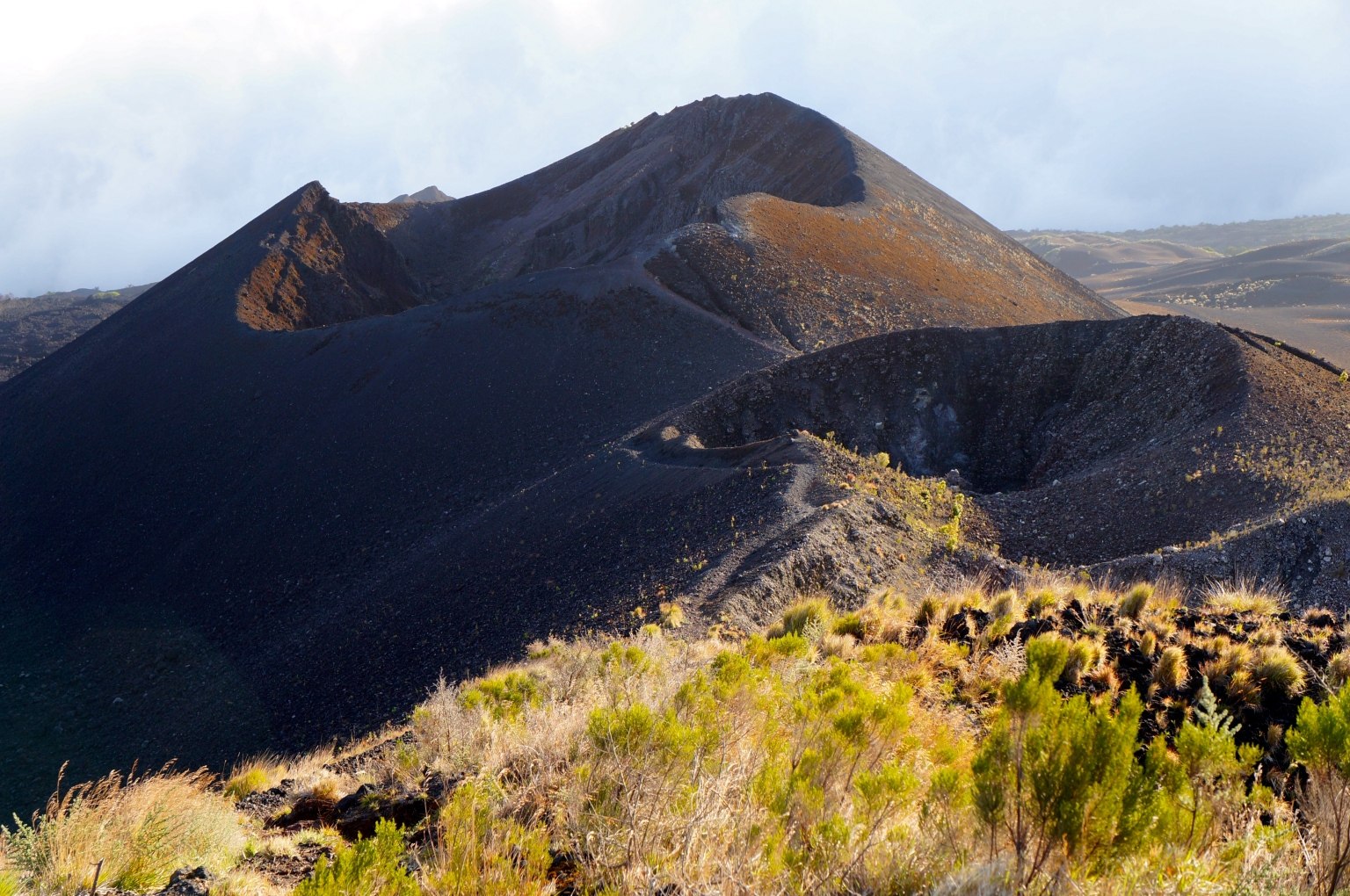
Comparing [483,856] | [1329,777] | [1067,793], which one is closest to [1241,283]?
[1329,777]

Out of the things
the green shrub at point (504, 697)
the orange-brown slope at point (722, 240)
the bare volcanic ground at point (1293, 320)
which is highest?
the orange-brown slope at point (722, 240)

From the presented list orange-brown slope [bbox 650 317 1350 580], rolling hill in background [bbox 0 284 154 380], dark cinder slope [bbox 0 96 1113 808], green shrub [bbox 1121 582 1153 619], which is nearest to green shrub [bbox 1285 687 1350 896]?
green shrub [bbox 1121 582 1153 619]

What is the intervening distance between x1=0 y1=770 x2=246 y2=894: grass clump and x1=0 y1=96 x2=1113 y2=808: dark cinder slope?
6614mm

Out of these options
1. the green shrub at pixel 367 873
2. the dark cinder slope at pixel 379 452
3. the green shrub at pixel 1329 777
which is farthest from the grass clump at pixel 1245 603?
the green shrub at pixel 367 873

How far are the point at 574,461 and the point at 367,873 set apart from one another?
1614cm

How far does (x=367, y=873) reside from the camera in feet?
9.11

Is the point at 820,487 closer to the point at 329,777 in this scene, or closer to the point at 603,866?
the point at 329,777

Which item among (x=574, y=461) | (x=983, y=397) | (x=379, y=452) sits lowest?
(x=983, y=397)

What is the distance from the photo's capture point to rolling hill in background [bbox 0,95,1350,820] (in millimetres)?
12148

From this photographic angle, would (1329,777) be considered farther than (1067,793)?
Yes

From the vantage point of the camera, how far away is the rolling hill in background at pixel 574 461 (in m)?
12.1

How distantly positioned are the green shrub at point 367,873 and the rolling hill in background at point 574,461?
7.00 m

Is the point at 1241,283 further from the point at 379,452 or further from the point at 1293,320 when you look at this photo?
the point at 379,452

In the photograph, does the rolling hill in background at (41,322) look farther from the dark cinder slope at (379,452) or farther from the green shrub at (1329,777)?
the green shrub at (1329,777)
